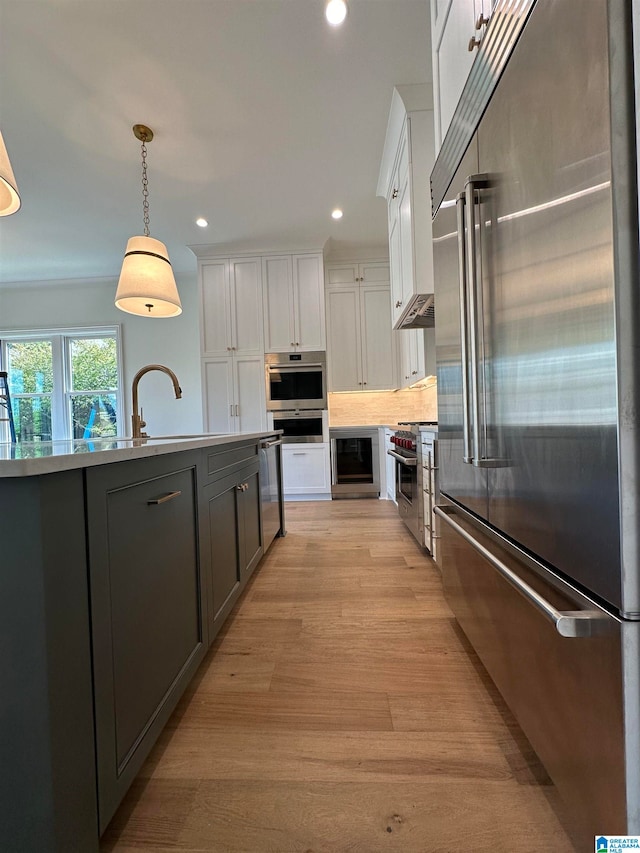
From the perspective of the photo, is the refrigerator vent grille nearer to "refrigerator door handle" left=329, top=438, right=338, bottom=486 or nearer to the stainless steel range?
the stainless steel range

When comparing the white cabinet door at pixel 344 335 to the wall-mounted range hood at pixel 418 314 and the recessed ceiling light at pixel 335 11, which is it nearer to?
the wall-mounted range hood at pixel 418 314

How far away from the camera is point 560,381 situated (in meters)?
0.76

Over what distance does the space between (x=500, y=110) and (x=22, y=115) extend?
331cm

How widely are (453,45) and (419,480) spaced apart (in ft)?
6.99

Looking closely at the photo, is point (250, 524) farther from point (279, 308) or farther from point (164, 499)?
point (279, 308)

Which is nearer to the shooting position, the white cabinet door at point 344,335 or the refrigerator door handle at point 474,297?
the refrigerator door handle at point 474,297

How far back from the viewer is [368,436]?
15.6 ft

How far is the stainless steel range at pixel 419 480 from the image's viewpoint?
2.41 metres

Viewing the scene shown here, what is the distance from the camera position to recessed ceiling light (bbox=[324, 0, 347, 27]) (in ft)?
6.69

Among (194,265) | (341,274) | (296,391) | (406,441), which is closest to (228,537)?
(406,441)

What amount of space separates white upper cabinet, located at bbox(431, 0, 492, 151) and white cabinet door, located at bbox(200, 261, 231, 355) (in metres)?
3.51

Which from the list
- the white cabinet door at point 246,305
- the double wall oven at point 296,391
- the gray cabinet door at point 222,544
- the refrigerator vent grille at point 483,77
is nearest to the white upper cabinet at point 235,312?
the white cabinet door at point 246,305

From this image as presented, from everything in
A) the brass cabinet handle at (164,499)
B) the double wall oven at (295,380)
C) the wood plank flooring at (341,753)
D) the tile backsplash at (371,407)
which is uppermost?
the double wall oven at (295,380)

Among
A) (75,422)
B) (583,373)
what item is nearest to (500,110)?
(583,373)
